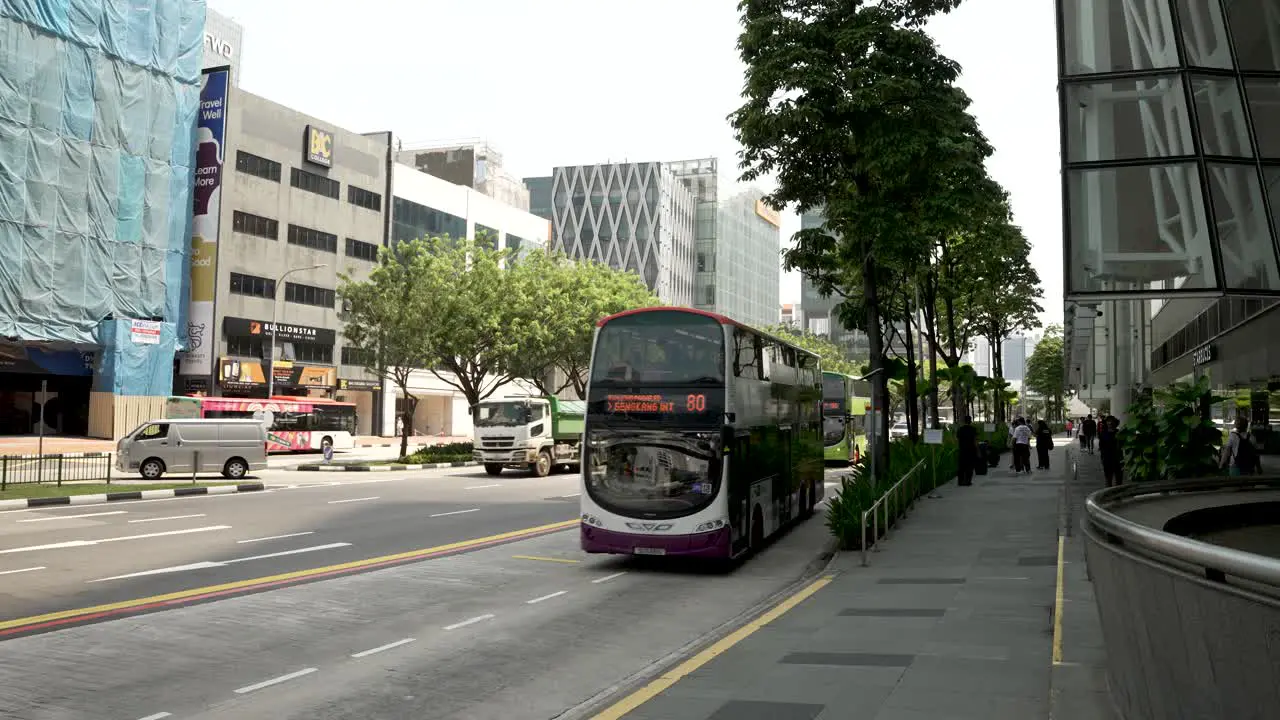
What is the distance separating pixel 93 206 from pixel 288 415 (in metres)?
13.7

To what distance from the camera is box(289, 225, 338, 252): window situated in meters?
64.1

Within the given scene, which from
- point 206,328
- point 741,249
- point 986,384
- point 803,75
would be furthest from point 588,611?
point 741,249

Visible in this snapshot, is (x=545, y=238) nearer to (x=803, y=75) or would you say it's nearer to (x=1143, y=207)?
(x=803, y=75)

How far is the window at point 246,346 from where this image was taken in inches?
2333

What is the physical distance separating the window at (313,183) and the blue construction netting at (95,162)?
792 cm

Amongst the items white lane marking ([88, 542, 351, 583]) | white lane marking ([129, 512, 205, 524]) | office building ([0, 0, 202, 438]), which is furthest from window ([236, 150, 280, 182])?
white lane marking ([88, 542, 351, 583])

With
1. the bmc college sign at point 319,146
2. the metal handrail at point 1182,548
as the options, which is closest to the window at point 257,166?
the bmc college sign at point 319,146

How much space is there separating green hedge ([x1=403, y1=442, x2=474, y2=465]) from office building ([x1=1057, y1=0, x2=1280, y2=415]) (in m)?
34.2

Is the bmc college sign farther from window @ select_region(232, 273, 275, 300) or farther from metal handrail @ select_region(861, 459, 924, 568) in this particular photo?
metal handrail @ select_region(861, 459, 924, 568)

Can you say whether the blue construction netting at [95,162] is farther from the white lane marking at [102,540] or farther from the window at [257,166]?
the white lane marking at [102,540]

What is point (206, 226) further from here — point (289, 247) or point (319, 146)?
point (319, 146)

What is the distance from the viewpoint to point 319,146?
6569 centimetres

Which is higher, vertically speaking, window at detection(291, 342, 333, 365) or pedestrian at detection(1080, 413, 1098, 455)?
window at detection(291, 342, 333, 365)

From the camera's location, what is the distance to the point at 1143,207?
472 inches
